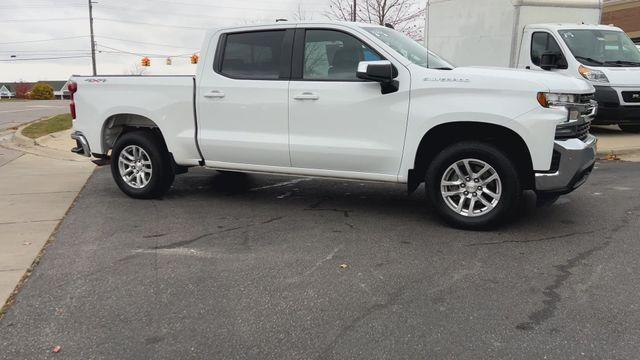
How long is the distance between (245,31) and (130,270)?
9.78 feet

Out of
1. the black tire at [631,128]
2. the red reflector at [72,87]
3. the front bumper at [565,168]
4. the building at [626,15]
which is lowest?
the black tire at [631,128]

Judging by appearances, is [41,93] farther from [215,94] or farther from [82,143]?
[215,94]

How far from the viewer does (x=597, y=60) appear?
409 inches

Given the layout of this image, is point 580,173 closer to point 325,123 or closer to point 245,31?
point 325,123

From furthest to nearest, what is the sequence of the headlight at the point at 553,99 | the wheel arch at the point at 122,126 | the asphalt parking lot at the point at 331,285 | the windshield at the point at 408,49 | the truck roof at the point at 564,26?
the truck roof at the point at 564,26
the wheel arch at the point at 122,126
the windshield at the point at 408,49
the headlight at the point at 553,99
the asphalt parking lot at the point at 331,285

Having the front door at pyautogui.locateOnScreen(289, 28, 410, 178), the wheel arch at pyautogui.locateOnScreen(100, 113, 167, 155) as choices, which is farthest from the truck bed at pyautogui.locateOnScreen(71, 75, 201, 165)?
the front door at pyautogui.locateOnScreen(289, 28, 410, 178)

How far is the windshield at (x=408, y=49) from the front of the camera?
552 cm

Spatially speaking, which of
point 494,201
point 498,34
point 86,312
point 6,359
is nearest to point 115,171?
point 86,312

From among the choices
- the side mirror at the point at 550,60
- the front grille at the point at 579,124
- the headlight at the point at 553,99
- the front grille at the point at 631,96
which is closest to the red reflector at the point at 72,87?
the headlight at the point at 553,99

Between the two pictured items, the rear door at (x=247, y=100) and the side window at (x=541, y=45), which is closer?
the rear door at (x=247, y=100)

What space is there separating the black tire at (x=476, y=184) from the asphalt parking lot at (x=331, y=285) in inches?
5.2

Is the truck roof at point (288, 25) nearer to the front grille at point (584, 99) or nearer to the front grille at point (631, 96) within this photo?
the front grille at point (584, 99)

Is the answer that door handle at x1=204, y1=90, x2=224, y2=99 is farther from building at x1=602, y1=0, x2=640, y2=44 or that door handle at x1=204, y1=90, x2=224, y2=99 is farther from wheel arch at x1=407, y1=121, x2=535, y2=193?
building at x1=602, y1=0, x2=640, y2=44

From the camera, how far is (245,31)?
20.2ft
